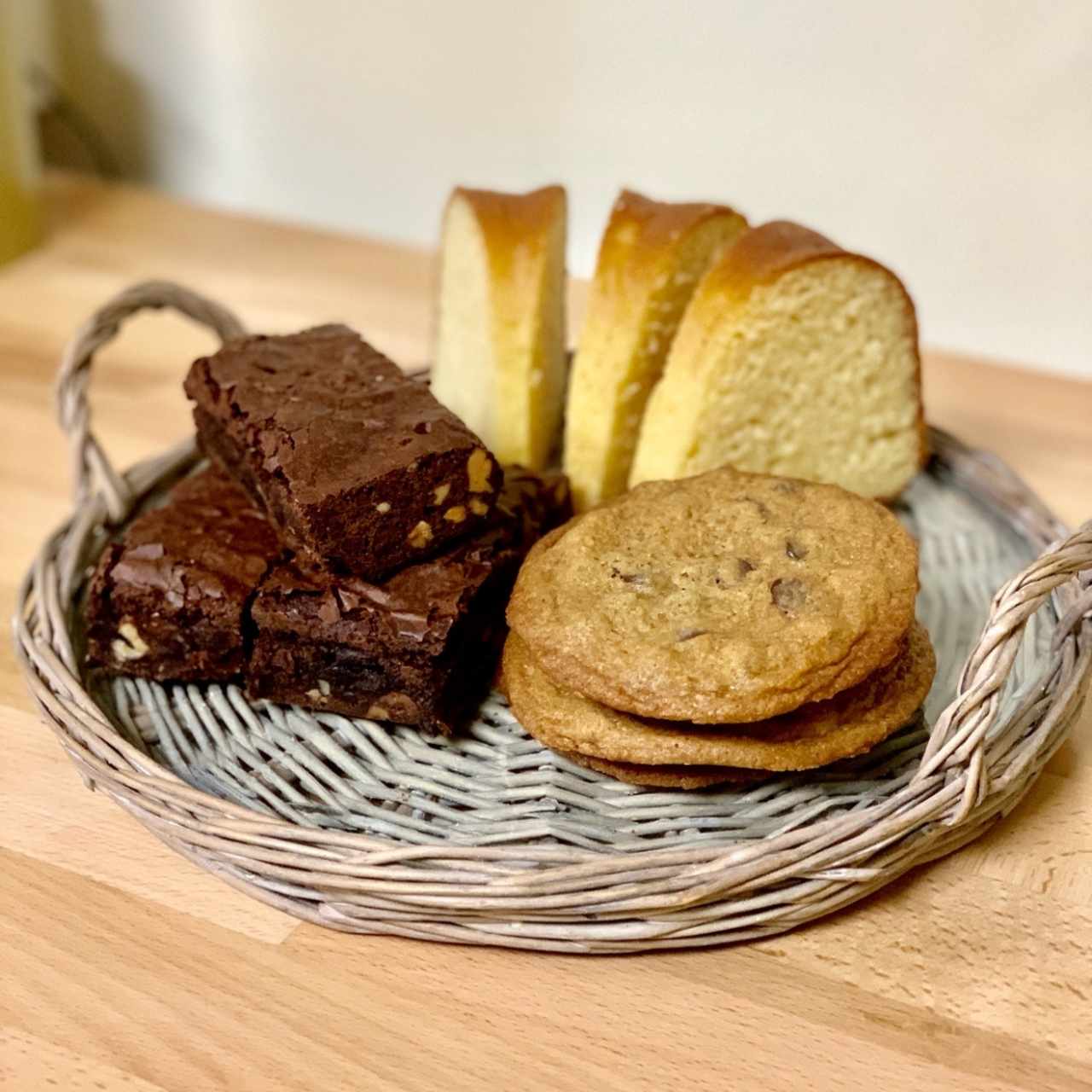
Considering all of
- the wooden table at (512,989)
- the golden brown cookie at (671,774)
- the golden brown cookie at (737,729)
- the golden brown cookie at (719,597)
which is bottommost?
the wooden table at (512,989)

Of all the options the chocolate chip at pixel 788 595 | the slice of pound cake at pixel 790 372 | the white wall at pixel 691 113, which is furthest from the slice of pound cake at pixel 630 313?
the white wall at pixel 691 113

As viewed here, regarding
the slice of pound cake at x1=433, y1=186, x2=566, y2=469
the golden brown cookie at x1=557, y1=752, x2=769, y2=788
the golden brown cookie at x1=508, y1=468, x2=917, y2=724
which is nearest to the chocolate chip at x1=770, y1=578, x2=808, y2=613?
the golden brown cookie at x1=508, y1=468, x2=917, y2=724

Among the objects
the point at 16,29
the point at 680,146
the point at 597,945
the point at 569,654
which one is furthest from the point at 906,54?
the point at 16,29

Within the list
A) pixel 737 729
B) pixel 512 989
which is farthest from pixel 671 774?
pixel 512 989

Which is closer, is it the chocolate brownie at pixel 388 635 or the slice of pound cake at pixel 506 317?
the chocolate brownie at pixel 388 635

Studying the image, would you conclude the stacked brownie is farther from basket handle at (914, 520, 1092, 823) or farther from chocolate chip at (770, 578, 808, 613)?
basket handle at (914, 520, 1092, 823)

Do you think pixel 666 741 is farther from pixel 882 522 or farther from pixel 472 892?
pixel 882 522

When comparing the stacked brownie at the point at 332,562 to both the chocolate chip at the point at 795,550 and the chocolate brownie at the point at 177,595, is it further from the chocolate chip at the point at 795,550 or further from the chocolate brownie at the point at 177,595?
the chocolate chip at the point at 795,550

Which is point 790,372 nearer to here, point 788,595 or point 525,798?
point 788,595
